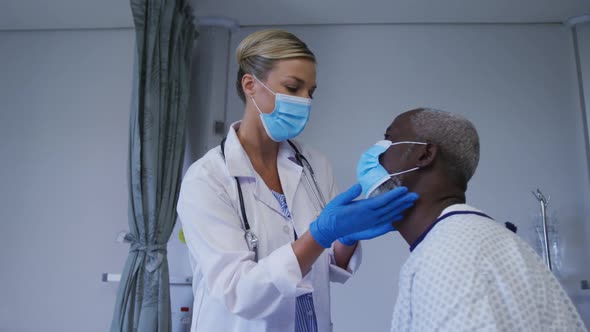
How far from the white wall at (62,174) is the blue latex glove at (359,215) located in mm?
1894

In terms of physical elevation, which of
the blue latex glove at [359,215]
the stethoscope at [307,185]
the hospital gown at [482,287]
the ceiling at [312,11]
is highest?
the ceiling at [312,11]

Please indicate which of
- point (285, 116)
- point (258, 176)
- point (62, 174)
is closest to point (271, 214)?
point (258, 176)

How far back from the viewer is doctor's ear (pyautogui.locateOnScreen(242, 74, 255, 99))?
4.33 feet

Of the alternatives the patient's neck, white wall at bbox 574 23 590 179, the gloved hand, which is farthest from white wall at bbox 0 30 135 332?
white wall at bbox 574 23 590 179

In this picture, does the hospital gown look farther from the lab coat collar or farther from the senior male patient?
the lab coat collar

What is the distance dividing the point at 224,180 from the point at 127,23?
6.51 ft

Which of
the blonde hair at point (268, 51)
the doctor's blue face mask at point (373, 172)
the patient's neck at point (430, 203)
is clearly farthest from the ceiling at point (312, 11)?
the patient's neck at point (430, 203)

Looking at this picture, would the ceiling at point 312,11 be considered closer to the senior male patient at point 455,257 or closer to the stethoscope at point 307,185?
the stethoscope at point 307,185

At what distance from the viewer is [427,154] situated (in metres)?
1.01

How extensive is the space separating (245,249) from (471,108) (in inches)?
77.0

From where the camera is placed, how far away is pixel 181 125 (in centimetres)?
239

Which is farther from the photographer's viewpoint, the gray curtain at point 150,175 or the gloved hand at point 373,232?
the gray curtain at point 150,175

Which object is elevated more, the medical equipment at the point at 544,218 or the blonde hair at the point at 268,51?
the blonde hair at the point at 268,51

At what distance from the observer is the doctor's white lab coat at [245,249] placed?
3.25 feet
